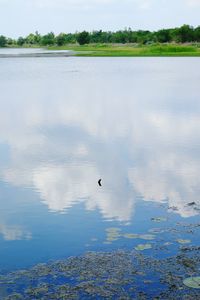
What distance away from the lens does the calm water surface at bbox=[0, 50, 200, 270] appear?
13.1 meters

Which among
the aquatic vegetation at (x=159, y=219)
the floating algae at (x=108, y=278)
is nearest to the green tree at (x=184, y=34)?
the aquatic vegetation at (x=159, y=219)

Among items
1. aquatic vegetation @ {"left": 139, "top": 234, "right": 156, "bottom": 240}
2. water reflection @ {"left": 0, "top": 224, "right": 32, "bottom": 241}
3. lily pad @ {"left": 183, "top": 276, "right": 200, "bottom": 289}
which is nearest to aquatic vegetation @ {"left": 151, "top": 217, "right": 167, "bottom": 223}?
aquatic vegetation @ {"left": 139, "top": 234, "right": 156, "bottom": 240}

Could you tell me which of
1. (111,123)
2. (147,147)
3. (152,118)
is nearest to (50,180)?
(147,147)

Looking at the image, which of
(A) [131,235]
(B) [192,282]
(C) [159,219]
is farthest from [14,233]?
(B) [192,282]

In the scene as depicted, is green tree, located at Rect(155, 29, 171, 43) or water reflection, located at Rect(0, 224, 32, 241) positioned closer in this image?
water reflection, located at Rect(0, 224, 32, 241)

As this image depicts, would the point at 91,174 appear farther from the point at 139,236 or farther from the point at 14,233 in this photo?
the point at 139,236

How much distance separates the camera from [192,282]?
34.0 ft

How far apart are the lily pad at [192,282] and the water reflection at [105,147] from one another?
4110 mm

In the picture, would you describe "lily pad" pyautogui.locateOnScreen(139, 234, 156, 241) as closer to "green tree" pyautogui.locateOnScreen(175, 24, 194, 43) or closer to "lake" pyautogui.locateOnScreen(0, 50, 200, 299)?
"lake" pyautogui.locateOnScreen(0, 50, 200, 299)

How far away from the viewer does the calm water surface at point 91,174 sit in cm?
1312

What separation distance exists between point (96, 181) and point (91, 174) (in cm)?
107

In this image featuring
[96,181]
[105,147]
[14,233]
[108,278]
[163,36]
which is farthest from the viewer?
[163,36]

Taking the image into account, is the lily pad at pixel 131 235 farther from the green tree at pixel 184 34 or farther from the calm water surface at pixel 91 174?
the green tree at pixel 184 34

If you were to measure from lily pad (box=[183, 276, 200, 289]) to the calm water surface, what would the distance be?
60.0 inches
